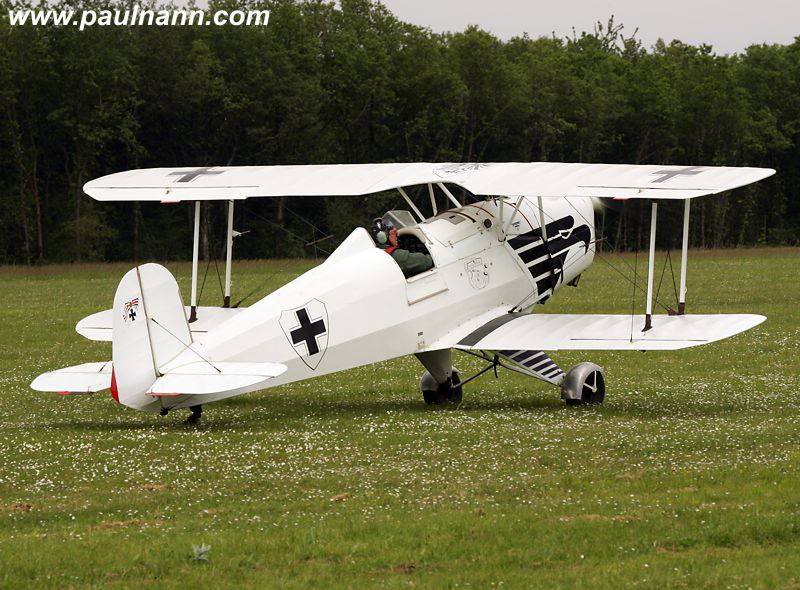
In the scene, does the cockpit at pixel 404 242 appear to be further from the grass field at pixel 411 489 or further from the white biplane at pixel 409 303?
the grass field at pixel 411 489

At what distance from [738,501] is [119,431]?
5854 mm

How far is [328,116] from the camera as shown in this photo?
65.4 m

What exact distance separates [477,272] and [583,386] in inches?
67.2

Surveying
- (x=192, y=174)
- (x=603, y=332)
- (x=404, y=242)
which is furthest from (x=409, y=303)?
(x=192, y=174)

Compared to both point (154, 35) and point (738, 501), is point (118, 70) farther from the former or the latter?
point (738, 501)

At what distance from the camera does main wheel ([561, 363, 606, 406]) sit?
552 inches

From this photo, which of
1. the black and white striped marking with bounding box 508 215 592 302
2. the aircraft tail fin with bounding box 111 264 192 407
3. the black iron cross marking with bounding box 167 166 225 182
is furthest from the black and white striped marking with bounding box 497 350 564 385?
the black iron cross marking with bounding box 167 166 225 182

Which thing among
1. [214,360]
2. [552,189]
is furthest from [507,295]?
[214,360]

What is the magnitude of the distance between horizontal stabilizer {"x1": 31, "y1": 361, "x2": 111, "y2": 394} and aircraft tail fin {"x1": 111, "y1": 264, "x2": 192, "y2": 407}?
0.27 meters

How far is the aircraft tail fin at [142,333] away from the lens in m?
11.5

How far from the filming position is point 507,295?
49.2 feet

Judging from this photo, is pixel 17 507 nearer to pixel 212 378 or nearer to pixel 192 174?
pixel 212 378

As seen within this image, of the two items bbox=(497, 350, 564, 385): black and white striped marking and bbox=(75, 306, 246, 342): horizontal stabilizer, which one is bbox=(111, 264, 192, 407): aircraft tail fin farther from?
bbox=(497, 350, 564, 385): black and white striped marking

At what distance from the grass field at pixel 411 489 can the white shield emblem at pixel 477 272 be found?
4.46 ft
